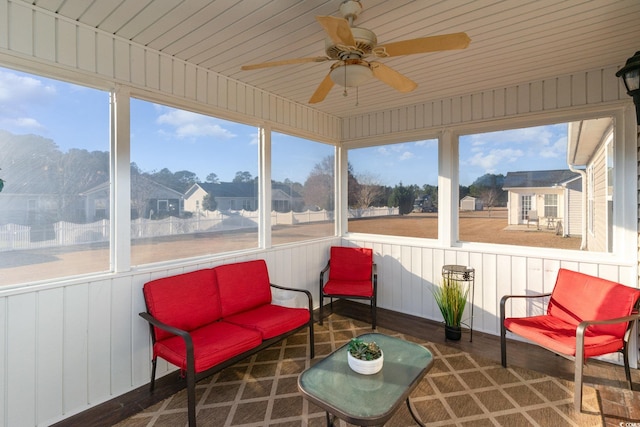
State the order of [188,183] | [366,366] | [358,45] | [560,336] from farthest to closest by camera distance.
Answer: [188,183], [560,336], [366,366], [358,45]

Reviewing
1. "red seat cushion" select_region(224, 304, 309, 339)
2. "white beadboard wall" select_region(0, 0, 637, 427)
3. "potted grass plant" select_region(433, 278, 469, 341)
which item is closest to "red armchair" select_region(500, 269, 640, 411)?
"white beadboard wall" select_region(0, 0, 637, 427)

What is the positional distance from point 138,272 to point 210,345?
91 centimetres

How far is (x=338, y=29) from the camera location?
61.1 inches

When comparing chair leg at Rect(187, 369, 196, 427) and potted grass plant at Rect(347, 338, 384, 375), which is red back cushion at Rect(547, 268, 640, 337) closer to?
potted grass plant at Rect(347, 338, 384, 375)

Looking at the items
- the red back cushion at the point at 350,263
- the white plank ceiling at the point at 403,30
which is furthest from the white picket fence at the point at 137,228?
the white plank ceiling at the point at 403,30

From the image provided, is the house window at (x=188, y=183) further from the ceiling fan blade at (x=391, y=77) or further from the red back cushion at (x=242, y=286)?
the ceiling fan blade at (x=391, y=77)

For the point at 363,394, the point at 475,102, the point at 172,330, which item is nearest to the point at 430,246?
the point at 475,102

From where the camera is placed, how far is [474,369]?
2.78 m

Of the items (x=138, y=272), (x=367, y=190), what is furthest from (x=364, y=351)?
(x=367, y=190)

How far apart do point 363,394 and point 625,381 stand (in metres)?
2.48

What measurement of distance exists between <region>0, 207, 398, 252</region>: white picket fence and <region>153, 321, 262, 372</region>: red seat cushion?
951mm

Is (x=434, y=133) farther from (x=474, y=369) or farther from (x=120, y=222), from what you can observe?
(x=120, y=222)

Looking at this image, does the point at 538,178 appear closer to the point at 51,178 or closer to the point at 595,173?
the point at 595,173

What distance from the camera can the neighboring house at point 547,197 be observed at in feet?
10.8
